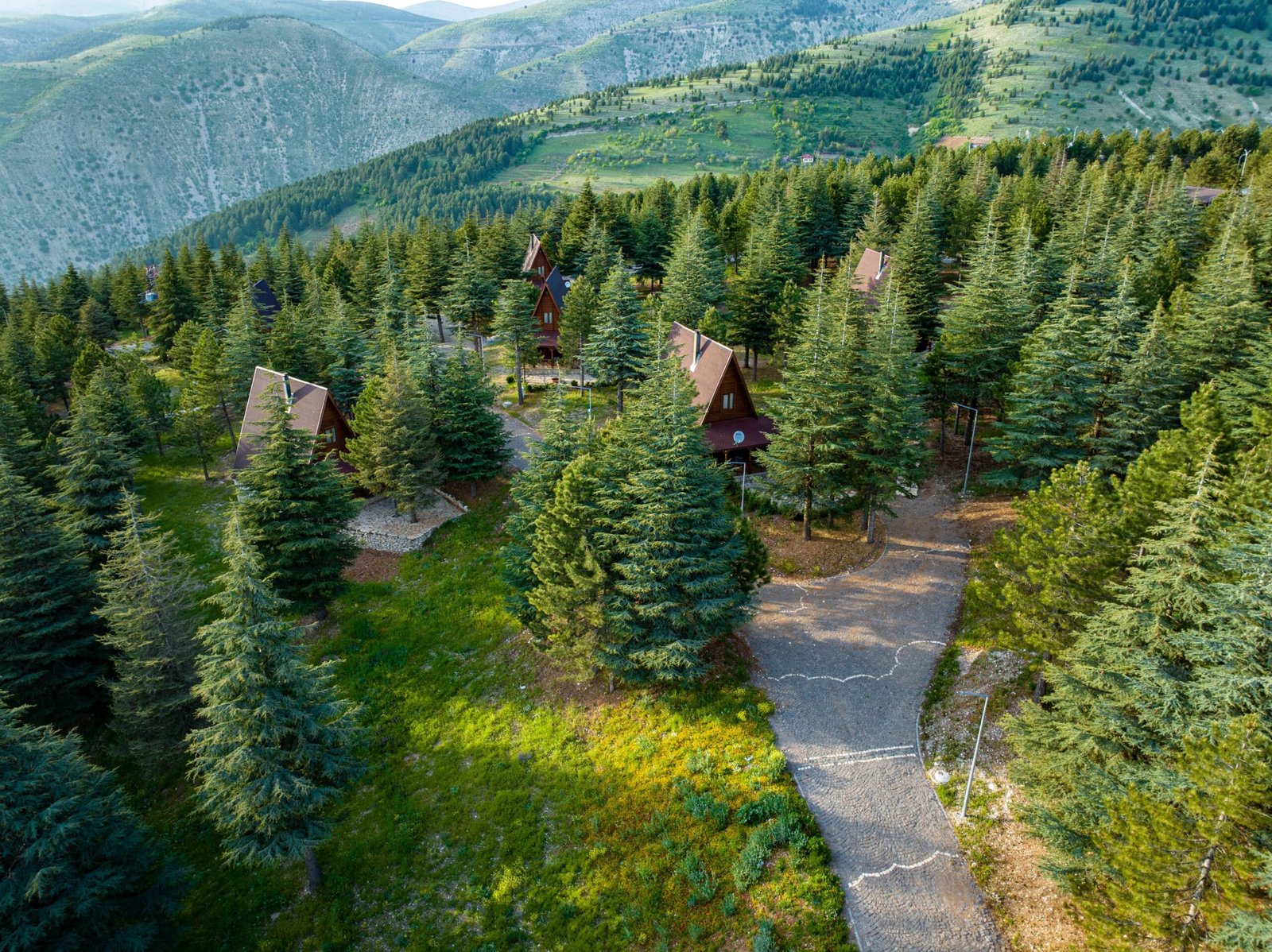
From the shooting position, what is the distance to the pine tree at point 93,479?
37688 millimetres

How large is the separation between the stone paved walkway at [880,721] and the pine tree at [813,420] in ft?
16.4

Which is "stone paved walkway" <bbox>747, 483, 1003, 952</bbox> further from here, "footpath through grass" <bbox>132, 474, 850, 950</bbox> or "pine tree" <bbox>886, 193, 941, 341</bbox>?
"pine tree" <bbox>886, 193, 941, 341</bbox>

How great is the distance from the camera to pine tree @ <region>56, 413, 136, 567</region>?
37688mm

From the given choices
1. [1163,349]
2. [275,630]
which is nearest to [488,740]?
[275,630]

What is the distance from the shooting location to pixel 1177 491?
20.6 m

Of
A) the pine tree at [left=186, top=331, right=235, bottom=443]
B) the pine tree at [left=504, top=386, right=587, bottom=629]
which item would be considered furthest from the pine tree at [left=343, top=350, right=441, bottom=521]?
the pine tree at [left=186, top=331, right=235, bottom=443]

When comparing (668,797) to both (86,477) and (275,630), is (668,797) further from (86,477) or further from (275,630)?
(86,477)

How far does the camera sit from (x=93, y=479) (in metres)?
38.9

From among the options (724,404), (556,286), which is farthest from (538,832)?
(556,286)

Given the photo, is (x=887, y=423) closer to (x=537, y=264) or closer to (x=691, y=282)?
(x=691, y=282)

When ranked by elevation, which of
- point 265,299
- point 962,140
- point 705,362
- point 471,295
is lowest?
point 265,299

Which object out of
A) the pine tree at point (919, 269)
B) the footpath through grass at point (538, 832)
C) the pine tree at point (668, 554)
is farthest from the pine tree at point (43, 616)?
the pine tree at point (919, 269)

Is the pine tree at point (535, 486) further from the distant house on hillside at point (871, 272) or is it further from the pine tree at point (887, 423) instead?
the distant house on hillside at point (871, 272)

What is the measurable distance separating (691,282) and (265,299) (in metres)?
50.0
